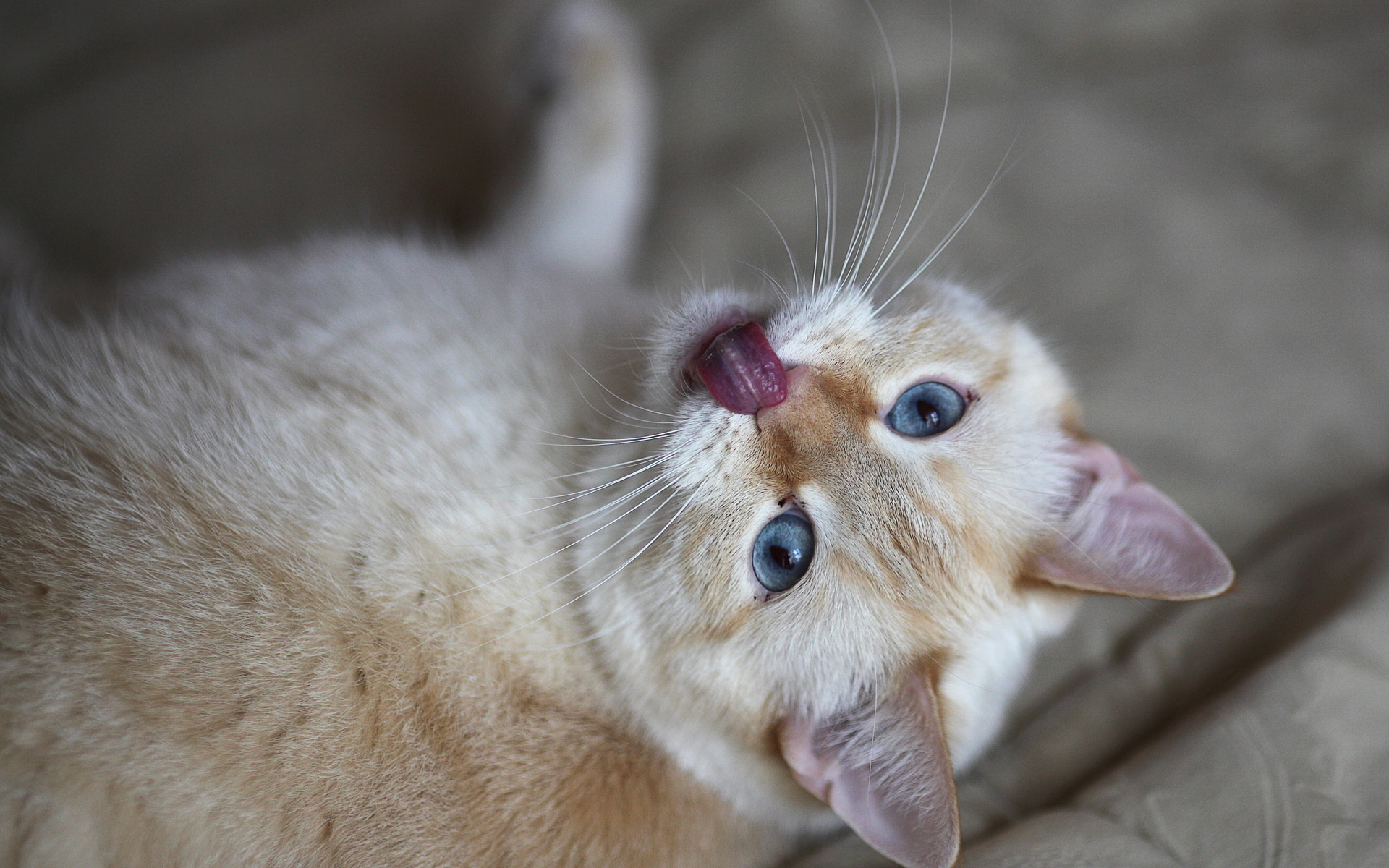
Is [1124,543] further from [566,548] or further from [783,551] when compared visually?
[566,548]

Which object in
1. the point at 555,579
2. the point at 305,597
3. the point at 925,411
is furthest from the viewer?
the point at 555,579

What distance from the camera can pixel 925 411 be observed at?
4.50ft

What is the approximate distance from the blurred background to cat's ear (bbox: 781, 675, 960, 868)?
30cm

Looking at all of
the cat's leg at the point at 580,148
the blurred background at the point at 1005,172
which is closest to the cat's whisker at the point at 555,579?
the blurred background at the point at 1005,172

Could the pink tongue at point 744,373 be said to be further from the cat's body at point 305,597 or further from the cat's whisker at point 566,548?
the cat's body at point 305,597

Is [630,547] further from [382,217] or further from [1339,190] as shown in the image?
[1339,190]

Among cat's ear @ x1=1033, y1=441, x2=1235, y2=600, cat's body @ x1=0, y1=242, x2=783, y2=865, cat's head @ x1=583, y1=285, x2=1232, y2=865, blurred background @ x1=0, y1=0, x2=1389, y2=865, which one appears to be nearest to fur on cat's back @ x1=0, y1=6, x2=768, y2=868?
cat's body @ x1=0, y1=242, x2=783, y2=865

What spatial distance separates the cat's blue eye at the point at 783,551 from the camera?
52.2 inches

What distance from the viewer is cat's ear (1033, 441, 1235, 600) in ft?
4.12

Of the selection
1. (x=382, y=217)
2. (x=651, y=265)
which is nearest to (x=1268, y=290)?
(x=651, y=265)

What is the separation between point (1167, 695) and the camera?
5.06 feet

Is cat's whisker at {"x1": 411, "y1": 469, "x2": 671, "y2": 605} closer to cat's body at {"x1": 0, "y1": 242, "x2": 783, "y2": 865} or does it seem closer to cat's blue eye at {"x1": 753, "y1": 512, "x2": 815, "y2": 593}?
cat's body at {"x1": 0, "y1": 242, "x2": 783, "y2": 865}

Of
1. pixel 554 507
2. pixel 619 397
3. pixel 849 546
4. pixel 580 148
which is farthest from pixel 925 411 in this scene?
pixel 580 148

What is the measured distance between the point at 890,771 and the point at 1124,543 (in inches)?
20.2
